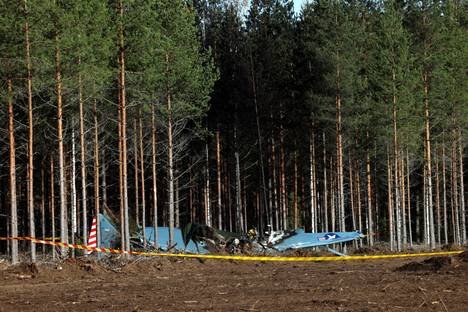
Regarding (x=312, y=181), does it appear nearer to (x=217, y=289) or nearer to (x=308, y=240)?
(x=308, y=240)

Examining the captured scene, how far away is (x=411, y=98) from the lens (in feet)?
116

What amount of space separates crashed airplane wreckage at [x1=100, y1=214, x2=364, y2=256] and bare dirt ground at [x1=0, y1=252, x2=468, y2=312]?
22.2 feet

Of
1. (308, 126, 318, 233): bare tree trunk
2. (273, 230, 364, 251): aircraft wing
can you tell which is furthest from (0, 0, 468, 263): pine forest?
(273, 230, 364, 251): aircraft wing

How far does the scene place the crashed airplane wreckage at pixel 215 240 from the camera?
2800 centimetres

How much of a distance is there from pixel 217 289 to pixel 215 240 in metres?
14.9

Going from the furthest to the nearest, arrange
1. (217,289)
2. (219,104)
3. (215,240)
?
(219,104) < (215,240) < (217,289)

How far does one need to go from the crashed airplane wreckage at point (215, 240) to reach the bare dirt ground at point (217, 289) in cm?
677

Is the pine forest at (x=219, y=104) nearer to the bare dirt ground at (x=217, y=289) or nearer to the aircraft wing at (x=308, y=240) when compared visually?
the aircraft wing at (x=308, y=240)

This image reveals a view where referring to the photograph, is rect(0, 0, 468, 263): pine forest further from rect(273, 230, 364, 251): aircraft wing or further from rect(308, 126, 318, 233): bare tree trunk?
rect(273, 230, 364, 251): aircraft wing

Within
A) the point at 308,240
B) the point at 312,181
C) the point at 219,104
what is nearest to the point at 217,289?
the point at 308,240

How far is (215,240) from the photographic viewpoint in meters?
29.3

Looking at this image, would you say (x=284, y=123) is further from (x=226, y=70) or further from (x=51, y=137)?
(x=51, y=137)

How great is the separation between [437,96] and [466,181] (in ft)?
68.3

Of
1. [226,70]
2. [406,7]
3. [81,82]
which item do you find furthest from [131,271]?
[406,7]
